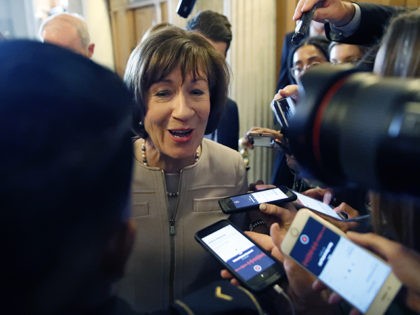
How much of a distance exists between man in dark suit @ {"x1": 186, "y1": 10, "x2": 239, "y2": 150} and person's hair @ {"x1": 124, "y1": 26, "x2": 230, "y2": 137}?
656mm

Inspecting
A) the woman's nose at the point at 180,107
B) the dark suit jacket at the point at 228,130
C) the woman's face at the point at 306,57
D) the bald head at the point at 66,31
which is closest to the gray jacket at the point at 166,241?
the woman's nose at the point at 180,107

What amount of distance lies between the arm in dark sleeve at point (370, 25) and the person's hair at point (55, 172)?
807mm

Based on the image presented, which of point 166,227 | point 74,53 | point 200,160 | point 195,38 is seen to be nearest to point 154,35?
point 195,38

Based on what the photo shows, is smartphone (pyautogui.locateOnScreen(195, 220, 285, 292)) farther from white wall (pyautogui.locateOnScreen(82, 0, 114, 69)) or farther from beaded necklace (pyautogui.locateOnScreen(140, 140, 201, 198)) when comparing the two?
white wall (pyautogui.locateOnScreen(82, 0, 114, 69))

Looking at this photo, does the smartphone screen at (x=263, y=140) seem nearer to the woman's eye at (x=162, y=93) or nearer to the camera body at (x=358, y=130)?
the woman's eye at (x=162, y=93)

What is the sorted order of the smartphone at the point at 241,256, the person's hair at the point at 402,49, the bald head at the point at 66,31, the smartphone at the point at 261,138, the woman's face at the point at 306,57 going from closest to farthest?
the person's hair at the point at 402,49 → the smartphone at the point at 241,256 → the smartphone at the point at 261,138 → the woman's face at the point at 306,57 → the bald head at the point at 66,31

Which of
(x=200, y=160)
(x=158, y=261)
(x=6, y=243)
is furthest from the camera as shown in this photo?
(x=200, y=160)

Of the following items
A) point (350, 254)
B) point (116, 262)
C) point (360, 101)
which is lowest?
point (350, 254)

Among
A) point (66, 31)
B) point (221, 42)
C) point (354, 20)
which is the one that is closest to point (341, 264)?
point (354, 20)

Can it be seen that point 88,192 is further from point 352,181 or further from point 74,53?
point 352,181

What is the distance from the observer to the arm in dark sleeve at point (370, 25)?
35.1 inches

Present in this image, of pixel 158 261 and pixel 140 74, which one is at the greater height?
pixel 140 74

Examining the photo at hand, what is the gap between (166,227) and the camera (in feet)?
2.67

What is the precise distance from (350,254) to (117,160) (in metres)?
0.43
